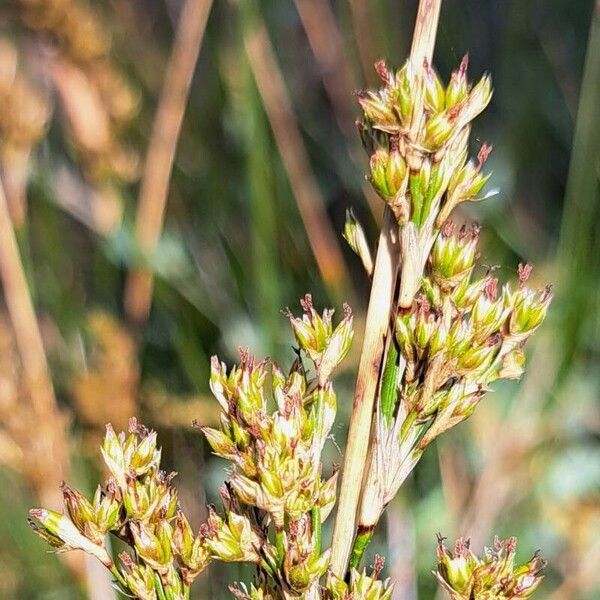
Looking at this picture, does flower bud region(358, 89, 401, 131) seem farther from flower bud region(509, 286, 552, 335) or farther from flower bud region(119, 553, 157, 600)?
flower bud region(119, 553, 157, 600)

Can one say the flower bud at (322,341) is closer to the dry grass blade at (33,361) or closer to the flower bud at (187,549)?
the flower bud at (187,549)

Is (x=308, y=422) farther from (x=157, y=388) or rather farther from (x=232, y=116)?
(x=232, y=116)

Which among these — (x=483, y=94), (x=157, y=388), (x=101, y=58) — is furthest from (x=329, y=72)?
(x=483, y=94)

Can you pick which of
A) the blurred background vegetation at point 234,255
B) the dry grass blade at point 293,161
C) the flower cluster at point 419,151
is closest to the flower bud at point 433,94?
the flower cluster at point 419,151

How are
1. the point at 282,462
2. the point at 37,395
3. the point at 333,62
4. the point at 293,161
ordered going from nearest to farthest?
1. the point at 282,462
2. the point at 37,395
3. the point at 293,161
4. the point at 333,62

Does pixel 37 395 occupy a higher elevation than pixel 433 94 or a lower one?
higher

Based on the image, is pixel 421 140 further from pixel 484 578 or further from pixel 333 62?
pixel 333 62

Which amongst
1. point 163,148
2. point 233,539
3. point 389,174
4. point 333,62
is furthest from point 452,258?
point 333,62

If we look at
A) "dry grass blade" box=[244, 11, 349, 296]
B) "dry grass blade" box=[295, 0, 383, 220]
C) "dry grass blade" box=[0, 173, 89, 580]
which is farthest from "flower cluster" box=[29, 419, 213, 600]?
"dry grass blade" box=[295, 0, 383, 220]
